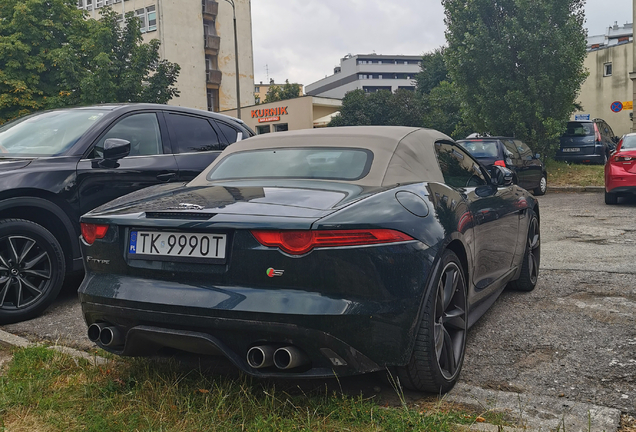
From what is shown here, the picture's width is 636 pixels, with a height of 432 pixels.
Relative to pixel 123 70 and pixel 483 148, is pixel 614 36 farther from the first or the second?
pixel 483 148

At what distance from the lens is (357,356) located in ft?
9.19

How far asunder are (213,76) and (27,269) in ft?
156

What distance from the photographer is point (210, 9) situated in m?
50.3

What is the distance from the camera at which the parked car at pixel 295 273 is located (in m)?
2.75

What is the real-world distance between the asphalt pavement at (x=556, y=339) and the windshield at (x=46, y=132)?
1357mm

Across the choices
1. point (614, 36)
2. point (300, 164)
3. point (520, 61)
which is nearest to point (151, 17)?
point (520, 61)

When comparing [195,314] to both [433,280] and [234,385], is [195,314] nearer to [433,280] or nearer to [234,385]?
[234,385]

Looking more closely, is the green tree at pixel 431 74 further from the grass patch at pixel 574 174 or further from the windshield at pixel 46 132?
the windshield at pixel 46 132

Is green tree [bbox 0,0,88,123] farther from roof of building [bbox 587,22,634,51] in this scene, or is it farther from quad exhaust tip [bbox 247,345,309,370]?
roof of building [bbox 587,22,634,51]

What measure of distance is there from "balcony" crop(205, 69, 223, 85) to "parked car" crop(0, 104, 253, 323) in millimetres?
45207

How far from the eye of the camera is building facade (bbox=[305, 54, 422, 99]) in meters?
116

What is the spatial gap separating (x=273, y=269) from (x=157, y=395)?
930mm

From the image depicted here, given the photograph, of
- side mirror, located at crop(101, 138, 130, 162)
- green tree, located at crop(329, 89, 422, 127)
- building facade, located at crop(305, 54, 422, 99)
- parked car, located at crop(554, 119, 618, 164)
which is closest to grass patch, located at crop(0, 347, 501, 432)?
side mirror, located at crop(101, 138, 130, 162)

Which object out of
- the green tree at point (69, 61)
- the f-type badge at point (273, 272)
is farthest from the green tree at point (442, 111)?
the f-type badge at point (273, 272)
